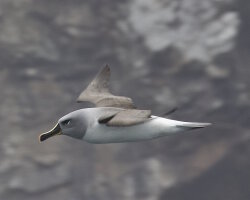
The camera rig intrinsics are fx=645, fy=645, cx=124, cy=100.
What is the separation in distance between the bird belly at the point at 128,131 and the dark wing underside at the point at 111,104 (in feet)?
0.88

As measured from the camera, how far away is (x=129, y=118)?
1001cm

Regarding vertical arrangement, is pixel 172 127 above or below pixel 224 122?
below

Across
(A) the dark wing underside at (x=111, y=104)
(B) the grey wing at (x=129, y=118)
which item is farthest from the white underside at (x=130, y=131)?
(B) the grey wing at (x=129, y=118)

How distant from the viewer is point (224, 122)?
24.9 metres

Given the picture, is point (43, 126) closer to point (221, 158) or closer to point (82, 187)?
point (82, 187)

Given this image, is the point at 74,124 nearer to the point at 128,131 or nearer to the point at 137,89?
the point at 128,131

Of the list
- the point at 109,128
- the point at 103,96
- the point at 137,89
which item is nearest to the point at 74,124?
the point at 109,128

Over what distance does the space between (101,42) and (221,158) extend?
6.52m

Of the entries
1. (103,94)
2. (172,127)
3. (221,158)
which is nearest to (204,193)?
(221,158)

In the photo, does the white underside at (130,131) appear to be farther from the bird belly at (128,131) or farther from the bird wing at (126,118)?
the bird wing at (126,118)

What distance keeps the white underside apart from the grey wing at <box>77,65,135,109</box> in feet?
4.30

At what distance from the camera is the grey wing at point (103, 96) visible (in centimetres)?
1206

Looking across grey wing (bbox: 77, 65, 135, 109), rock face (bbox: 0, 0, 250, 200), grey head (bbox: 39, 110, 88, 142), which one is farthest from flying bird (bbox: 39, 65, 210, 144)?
rock face (bbox: 0, 0, 250, 200)

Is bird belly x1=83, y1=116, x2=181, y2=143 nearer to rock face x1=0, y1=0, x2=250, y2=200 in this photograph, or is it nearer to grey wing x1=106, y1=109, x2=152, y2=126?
grey wing x1=106, y1=109, x2=152, y2=126
